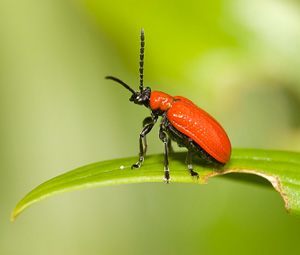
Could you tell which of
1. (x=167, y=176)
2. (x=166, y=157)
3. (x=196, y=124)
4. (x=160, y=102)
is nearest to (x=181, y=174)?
→ (x=167, y=176)

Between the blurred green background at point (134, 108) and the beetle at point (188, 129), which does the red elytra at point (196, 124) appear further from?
the blurred green background at point (134, 108)

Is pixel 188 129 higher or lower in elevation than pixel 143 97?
lower

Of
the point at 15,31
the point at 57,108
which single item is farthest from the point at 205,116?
the point at 15,31

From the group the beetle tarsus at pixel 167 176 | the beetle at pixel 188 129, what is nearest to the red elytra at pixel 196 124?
the beetle at pixel 188 129

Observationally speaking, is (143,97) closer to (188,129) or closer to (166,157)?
(188,129)

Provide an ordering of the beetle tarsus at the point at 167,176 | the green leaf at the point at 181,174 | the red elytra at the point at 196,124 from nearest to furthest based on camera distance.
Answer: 1. the green leaf at the point at 181,174
2. the beetle tarsus at the point at 167,176
3. the red elytra at the point at 196,124

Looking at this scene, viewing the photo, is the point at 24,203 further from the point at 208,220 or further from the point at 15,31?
the point at 15,31
